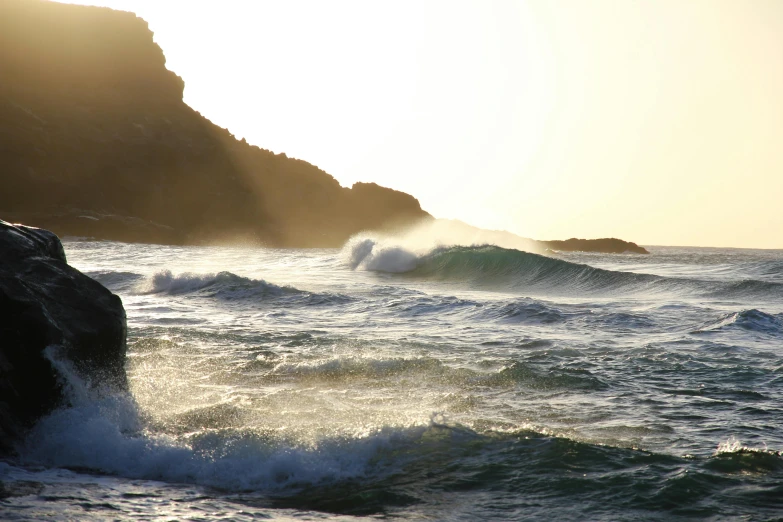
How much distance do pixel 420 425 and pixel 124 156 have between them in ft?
268

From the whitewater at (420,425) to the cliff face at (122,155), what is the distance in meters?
61.2

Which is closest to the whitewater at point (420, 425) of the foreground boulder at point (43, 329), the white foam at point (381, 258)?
the foreground boulder at point (43, 329)

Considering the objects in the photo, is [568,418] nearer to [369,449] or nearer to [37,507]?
[369,449]

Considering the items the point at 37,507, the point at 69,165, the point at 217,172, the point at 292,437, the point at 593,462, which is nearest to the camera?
the point at 37,507

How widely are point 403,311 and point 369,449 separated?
29.9 feet

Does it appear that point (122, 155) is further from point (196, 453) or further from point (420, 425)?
point (420, 425)

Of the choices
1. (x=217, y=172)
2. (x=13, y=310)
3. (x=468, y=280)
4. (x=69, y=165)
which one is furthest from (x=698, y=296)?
(x=217, y=172)

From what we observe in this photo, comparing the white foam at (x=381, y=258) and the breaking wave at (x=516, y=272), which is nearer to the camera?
the breaking wave at (x=516, y=272)

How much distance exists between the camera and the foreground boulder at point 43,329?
512cm

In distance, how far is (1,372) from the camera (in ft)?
16.4

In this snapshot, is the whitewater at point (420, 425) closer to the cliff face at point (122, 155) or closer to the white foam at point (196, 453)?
the white foam at point (196, 453)

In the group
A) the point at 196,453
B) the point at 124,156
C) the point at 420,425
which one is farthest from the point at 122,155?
the point at 420,425

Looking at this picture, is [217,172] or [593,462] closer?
[593,462]

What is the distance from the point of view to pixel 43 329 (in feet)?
17.9
